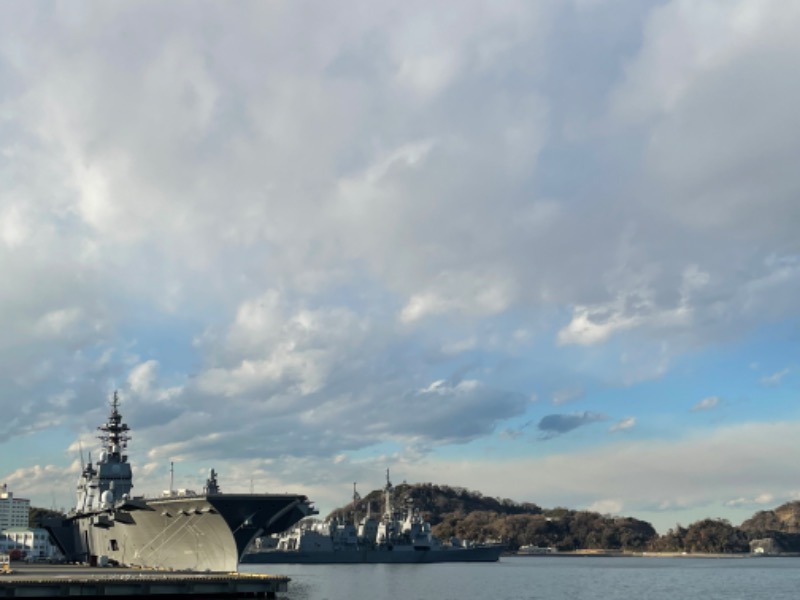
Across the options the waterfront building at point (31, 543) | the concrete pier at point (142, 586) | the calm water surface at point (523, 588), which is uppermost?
the waterfront building at point (31, 543)

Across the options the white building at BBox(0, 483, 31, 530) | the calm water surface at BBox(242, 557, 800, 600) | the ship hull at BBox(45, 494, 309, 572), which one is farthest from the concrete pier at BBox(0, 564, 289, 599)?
A: the white building at BBox(0, 483, 31, 530)

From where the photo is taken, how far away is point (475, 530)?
192500mm

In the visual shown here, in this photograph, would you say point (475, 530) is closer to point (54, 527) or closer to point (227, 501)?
point (54, 527)

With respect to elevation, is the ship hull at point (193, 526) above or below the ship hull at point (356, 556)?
above

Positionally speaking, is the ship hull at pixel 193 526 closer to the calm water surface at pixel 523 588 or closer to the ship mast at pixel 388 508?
the calm water surface at pixel 523 588

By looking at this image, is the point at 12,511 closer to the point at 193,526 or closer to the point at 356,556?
the point at 356,556

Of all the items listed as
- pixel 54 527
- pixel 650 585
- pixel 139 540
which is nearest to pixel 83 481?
pixel 54 527

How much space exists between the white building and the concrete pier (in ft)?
523

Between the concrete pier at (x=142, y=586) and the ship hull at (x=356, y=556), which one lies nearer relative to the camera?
the concrete pier at (x=142, y=586)

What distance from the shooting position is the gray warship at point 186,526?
4525 centimetres

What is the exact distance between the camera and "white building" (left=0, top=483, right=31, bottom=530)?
18488 cm

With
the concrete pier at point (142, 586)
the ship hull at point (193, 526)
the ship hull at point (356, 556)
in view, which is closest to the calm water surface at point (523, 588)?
the ship hull at point (193, 526)

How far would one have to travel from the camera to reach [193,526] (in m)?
47.9

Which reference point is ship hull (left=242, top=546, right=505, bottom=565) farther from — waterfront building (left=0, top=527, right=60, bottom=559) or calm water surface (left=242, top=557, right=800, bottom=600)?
waterfront building (left=0, top=527, right=60, bottom=559)
